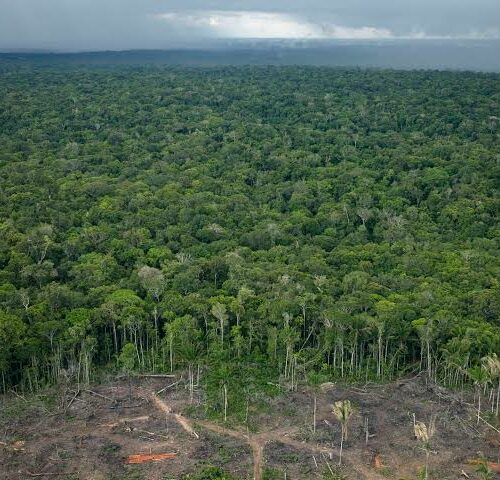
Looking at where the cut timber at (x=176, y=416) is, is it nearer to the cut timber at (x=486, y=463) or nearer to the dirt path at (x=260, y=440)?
the dirt path at (x=260, y=440)

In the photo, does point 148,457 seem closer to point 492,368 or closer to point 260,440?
point 260,440

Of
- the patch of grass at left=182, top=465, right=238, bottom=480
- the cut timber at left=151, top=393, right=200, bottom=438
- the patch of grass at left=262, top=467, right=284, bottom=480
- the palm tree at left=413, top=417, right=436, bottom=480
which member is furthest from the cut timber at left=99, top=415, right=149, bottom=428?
the palm tree at left=413, top=417, right=436, bottom=480

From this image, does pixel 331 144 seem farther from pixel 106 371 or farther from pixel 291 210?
pixel 106 371

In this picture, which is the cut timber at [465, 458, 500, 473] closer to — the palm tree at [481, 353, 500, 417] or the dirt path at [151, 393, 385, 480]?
the palm tree at [481, 353, 500, 417]

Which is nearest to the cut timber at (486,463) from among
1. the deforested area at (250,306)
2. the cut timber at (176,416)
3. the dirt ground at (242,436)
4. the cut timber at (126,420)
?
the deforested area at (250,306)

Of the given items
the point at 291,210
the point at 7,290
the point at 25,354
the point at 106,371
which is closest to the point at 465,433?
the point at 106,371
